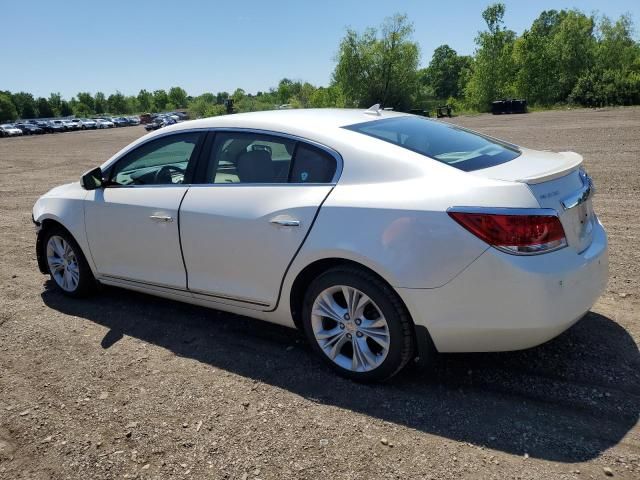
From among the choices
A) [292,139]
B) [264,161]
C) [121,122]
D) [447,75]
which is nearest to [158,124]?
[121,122]

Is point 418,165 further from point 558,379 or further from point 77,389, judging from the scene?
point 77,389

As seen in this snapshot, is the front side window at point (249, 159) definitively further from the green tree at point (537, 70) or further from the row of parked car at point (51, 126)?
the row of parked car at point (51, 126)

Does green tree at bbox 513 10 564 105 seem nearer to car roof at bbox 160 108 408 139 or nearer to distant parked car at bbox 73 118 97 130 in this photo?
distant parked car at bbox 73 118 97 130

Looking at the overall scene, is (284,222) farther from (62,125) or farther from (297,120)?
(62,125)

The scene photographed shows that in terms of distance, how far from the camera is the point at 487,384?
3275 millimetres

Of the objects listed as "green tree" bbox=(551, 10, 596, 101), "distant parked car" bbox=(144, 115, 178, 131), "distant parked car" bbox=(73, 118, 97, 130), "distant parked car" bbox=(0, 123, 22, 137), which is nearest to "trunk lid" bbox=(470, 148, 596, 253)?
"distant parked car" bbox=(144, 115, 178, 131)

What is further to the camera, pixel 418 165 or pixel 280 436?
pixel 418 165

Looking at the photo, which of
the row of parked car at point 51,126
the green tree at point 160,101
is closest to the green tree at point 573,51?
the row of parked car at point 51,126

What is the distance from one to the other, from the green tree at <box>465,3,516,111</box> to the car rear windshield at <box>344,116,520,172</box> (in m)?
64.4

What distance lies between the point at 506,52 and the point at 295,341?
71.9 metres

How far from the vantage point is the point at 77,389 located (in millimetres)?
3543

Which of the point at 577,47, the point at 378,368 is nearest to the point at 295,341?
the point at 378,368

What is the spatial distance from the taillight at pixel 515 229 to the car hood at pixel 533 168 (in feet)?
0.73

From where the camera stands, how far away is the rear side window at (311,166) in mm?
3414
